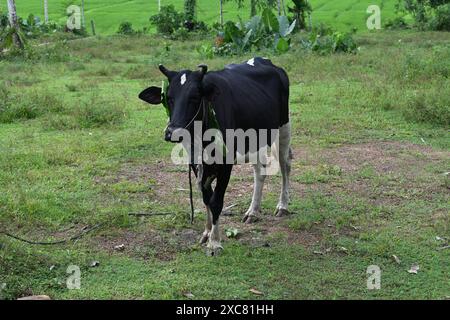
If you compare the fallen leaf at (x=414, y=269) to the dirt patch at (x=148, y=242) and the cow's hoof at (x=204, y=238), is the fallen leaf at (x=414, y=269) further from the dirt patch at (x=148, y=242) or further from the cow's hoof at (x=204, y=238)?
the dirt patch at (x=148, y=242)

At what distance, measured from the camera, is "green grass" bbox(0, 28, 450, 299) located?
5070 millimetres

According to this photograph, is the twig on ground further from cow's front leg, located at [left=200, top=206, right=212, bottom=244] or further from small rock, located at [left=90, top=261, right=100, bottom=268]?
small rock, located at [left=90, top=261, right=100, bottom=268]

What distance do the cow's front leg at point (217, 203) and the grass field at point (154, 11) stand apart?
104ft

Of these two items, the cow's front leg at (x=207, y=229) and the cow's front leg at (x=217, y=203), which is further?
the cow's front leg at (x=207, y=229)

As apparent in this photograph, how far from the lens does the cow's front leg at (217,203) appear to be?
5492 mm

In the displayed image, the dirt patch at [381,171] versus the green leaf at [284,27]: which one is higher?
the green leaf at [284,27]

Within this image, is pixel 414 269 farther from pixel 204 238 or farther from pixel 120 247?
pixel 120 247

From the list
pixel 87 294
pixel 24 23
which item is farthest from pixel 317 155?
pixel 24 23

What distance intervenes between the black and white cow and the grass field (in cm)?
3055

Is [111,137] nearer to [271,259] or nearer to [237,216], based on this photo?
[237,216]

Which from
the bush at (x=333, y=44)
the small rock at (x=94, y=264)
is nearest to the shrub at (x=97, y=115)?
the small rock at (x=94, y=264)

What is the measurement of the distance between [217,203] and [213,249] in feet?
1.33

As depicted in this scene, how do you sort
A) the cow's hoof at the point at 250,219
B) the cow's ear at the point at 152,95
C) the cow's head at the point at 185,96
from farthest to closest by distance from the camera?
1. the cow's hoof at the point at 250,219
2. the cow's ear at the point at 152,95
3. the cow's head at the point at 185,96

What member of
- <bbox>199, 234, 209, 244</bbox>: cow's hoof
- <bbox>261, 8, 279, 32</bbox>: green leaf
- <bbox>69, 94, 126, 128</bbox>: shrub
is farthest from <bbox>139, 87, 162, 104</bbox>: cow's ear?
<bbox>261, 8, 279, 32</bbox>: green leaf
